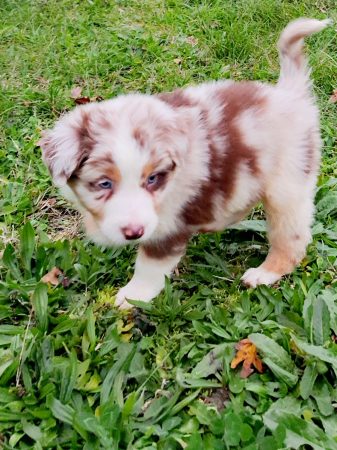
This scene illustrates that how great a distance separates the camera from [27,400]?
2883 millimetres

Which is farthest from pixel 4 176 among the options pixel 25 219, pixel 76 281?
pixel 76 281

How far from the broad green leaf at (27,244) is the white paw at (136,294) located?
62 centimetres

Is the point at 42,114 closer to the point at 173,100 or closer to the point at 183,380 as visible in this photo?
the point at 173,100

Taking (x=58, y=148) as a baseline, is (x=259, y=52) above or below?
below

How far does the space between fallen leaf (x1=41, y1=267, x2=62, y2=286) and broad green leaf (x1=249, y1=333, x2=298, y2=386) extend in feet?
4.10

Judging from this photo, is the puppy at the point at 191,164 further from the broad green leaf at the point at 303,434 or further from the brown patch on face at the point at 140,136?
the broad green leaf at the point at 303,434

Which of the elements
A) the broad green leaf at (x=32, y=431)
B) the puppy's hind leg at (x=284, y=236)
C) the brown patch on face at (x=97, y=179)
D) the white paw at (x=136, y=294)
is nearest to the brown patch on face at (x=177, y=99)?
the brown patch on face at (x=97, y=179)

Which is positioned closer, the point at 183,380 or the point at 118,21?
the point at 183,380

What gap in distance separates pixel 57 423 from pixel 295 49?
245 cm

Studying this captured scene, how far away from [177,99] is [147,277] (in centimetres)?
104

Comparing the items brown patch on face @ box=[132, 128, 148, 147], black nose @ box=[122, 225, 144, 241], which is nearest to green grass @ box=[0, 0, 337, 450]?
black nose @ box=[122, 225, 144, 241]

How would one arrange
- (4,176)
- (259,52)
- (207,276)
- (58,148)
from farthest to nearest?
1. (259,52)
2. (4,176)
3. (207,276)
4. (58,148)

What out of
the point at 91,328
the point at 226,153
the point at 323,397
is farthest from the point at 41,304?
the point at 323,397

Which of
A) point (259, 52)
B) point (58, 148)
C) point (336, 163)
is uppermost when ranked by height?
point (58, 148)
